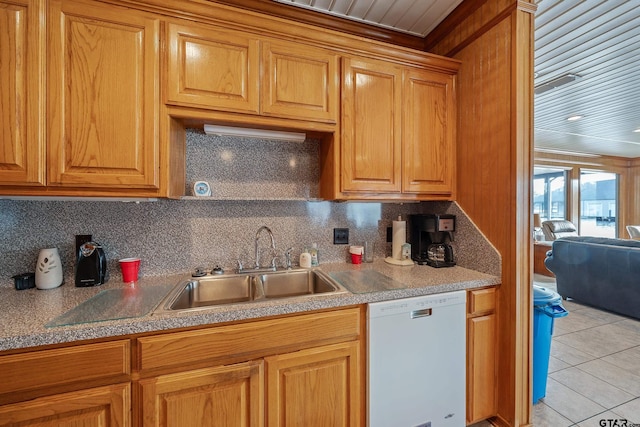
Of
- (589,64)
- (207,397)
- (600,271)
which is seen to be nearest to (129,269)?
(207,397)

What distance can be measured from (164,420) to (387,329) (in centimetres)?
103

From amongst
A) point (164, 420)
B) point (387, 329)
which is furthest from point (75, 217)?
point (387, 329)

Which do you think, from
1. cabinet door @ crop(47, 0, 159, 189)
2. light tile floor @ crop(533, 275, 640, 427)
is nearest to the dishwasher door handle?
light tile floor @ crop(533, 275, 640, 427)

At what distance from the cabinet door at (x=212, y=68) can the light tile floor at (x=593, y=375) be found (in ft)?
8.55

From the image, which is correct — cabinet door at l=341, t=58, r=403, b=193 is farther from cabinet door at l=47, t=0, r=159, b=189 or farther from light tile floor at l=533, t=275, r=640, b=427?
light tile floor at l=533, t=275, r=640, b=427

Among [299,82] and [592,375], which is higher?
[299,82]

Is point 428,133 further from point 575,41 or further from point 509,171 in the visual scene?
point 575,41

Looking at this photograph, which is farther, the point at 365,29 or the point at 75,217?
the point at 365,29

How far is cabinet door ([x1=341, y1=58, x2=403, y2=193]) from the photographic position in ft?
5.39

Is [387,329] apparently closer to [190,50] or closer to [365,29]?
[190,50]

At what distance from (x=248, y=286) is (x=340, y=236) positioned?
740 mm

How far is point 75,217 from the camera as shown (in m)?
1.51

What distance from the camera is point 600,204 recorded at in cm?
703

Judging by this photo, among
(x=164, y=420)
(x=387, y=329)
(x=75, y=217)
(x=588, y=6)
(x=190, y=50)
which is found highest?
(x=588, y=6)
